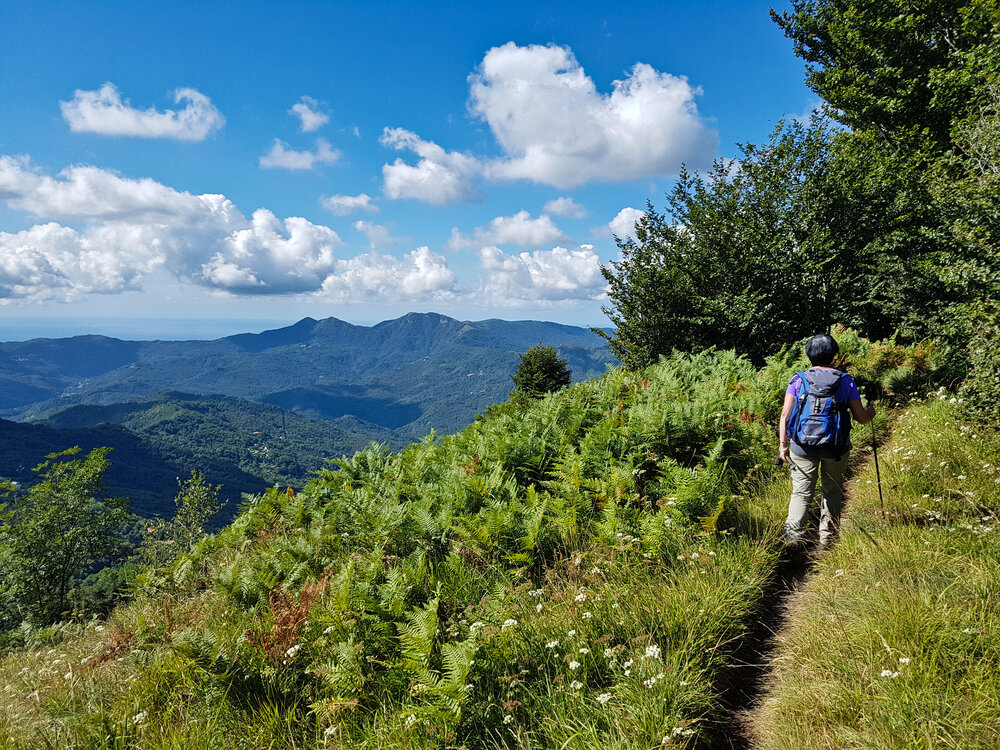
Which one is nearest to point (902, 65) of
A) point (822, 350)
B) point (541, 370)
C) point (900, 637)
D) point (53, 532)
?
point (822, 350)

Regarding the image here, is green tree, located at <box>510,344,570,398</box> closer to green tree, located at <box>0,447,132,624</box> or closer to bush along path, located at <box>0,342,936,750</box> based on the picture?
green tree, located at <box>0,447,132,624</box>

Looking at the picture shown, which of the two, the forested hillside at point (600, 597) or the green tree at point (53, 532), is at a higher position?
the forested hillside at point (600, 597)

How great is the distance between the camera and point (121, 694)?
3627 mm

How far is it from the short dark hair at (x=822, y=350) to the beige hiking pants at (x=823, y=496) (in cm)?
100

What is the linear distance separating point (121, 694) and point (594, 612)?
375 cm

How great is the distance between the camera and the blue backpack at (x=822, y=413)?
4.80 meters


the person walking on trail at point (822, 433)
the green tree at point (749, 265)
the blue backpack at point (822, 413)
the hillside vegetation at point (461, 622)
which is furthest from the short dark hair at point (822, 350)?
the green tree at point (749, 265)

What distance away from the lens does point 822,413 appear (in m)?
4.82

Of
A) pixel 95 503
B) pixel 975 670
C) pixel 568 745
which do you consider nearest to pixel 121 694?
pixel 568 745

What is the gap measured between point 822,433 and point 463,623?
160 inches

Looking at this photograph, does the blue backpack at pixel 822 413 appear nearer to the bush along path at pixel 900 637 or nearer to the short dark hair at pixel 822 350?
the short dark hair at pixel 822 350

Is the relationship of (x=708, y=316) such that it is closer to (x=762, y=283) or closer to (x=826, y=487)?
(x=762, y=283)

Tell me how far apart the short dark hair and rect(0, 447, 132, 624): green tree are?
27211 mm

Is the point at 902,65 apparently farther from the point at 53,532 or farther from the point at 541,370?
the point at 53,532
